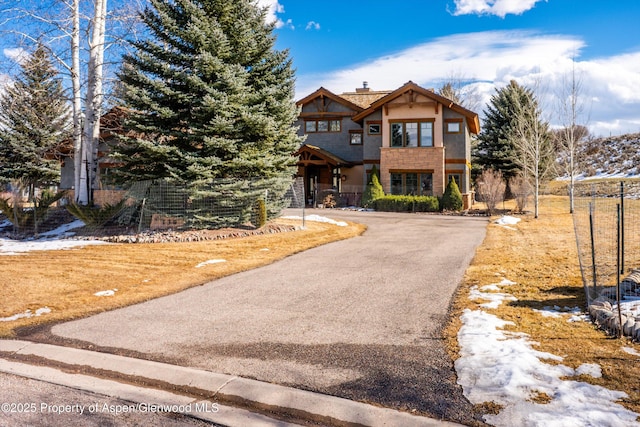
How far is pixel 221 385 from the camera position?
373 centimetres

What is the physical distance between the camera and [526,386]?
351 centimetres

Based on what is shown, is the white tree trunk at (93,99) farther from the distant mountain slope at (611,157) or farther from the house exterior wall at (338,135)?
the distant mountain slope at (611,157)

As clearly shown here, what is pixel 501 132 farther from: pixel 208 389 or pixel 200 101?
pixel 208 389

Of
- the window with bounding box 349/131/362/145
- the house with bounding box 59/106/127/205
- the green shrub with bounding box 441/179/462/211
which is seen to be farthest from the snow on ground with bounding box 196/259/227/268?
the window with bounding box 349/131/362/145

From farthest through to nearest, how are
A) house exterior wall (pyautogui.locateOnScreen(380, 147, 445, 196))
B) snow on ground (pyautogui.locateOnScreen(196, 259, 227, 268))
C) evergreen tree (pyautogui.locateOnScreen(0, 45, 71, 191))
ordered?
evergreen tree (pyautogui.locateOnScreen(0, 45, 71, 191)) < house exterior wall (pyautogui.locateOnScreen(380, 147, 445, 196)) < snow on ground (pyautogui.locateOnScreen(196, 259, 227, 268))

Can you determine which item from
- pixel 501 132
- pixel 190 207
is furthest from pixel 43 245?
pixel 501 132

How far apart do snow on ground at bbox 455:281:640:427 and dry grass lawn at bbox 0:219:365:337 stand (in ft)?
16.0

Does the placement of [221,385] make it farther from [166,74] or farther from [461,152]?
[461,152]

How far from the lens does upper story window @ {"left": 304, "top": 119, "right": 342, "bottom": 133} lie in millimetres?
29672

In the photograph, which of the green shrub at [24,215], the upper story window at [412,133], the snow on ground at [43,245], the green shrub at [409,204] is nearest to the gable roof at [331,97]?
the upper story window at [412,133]

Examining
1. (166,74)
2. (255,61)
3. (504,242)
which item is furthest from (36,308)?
(255,61)

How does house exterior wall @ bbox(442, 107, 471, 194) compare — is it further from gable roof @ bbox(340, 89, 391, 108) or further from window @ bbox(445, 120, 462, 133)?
gable roof @ bbox(340, 89, 391, 108)

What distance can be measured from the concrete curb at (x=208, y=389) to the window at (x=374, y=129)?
81.9ft

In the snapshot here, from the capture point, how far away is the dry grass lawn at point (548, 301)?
3857 millimetres
